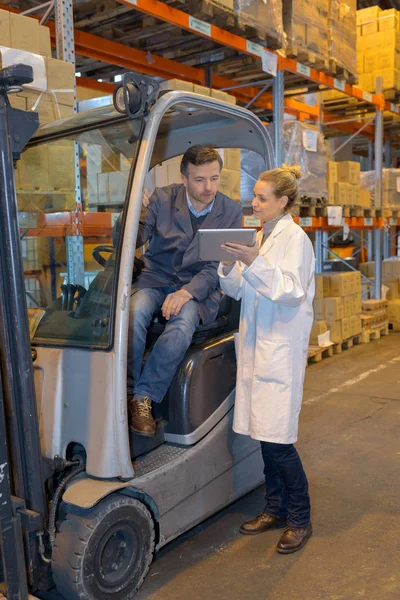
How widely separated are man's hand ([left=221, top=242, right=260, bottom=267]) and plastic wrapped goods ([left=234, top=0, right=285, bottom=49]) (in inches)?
153

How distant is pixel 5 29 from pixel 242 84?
14.3ft

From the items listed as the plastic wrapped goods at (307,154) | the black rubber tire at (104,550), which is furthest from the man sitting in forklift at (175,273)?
the plastic wrapped goods at (307,154)

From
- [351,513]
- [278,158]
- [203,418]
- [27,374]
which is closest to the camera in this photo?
[27,374]

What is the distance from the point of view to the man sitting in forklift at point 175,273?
2.99 metres

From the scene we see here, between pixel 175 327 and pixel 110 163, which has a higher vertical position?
pixel 110 163

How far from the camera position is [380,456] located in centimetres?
452

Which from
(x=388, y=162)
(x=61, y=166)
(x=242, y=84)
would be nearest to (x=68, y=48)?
(x=61, y=166)

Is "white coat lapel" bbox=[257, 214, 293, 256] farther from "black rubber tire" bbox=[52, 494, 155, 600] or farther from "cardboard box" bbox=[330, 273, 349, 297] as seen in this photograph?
"cardboard box" bbox=[330, 273, 349, 297]

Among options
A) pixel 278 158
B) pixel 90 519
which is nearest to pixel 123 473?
pixel 90 519

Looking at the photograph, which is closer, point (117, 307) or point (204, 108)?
point (117, 307)

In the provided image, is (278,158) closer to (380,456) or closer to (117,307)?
(380,456)

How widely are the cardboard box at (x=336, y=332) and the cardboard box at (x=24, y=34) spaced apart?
554cm

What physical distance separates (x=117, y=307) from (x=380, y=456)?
9.41 feet

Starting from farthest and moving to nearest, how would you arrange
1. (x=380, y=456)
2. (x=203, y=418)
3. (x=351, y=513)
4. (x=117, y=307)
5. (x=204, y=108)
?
(x=380, y=456), (x=351, y=513), (x=203, y=418), (x=204, y=108), (x=117, y=307)
